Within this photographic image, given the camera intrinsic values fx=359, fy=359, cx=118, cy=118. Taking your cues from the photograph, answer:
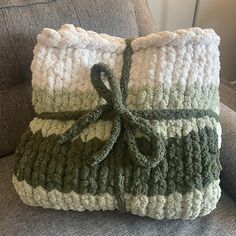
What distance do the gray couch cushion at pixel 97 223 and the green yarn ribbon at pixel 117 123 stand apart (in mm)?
154

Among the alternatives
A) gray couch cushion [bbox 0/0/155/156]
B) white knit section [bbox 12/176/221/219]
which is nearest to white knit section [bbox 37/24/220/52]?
gray couch cushion [bbox 0/0/155/156]

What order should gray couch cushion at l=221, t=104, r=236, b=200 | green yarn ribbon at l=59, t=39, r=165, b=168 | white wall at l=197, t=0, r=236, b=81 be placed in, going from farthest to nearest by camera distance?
white wall at l=197, t=0, r=236, b=81 < gray couch cushion at l=221, t=104, r=236, b=200 < green yarn ribbon at l=59, t=39, r=165, b=168

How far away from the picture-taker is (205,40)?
73cm

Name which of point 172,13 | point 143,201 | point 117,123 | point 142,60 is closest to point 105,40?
point 142,60

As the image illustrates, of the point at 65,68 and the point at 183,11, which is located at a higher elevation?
the point at 65,68

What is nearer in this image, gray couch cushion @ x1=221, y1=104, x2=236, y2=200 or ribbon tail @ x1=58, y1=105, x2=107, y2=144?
ribbon tail @ x1=58, y1=105, x2=107, y2=144

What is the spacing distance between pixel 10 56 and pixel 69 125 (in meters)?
0.25

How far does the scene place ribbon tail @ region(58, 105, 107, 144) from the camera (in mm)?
691

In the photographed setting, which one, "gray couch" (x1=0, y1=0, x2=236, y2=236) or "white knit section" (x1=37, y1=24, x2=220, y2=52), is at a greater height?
"white knit section" (x1=37, y1=24, x2=220, y2=52)

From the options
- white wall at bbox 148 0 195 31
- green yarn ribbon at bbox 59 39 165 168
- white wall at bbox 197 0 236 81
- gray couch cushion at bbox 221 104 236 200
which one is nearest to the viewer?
green yarn ribbon at bbox 59 39 165 168

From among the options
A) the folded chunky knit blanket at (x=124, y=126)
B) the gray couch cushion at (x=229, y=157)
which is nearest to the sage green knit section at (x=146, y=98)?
the folded chunky knit blanket at (x=124, y=126)

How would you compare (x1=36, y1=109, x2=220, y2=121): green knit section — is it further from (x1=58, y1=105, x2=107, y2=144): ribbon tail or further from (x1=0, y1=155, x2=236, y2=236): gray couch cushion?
(x1=0, y1=155, x2=236, y2=236): gray couch cushion

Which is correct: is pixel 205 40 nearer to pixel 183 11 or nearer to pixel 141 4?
pixel 141 4

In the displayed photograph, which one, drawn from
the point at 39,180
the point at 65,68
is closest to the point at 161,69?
the point at 65,68
